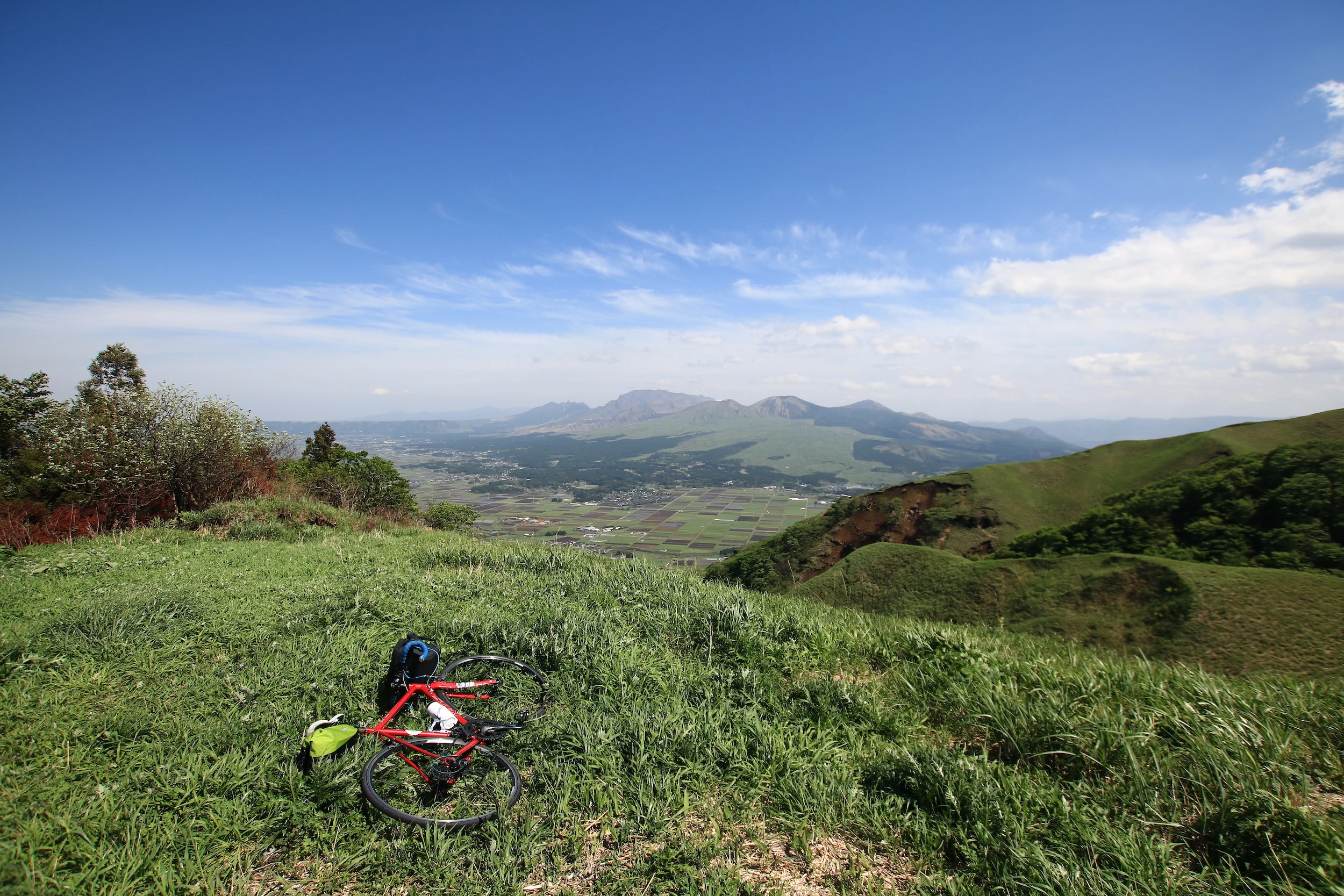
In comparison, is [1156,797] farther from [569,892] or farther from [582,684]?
[582,684]

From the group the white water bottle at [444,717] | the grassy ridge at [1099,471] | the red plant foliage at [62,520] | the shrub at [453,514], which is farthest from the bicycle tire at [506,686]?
the grassy ridge at [1099,471]

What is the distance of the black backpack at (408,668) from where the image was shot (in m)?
4.09

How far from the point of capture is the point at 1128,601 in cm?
1734

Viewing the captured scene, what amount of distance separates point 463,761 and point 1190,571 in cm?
2292

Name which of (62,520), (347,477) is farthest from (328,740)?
(347,477)

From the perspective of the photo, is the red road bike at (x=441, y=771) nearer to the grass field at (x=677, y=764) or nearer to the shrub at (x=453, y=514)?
the grass field at (x=677, y=764)

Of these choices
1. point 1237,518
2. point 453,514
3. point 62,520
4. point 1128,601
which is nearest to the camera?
point 62,520

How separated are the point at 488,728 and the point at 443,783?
422mm

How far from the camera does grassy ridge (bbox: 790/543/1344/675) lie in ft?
40.2

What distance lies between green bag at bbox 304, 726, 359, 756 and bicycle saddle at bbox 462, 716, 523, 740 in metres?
0.78

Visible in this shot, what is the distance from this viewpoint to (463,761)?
12.0 ft

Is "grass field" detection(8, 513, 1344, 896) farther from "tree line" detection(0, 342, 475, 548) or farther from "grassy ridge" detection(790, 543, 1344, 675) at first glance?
"tree line" detection(0, 342, 475, 548)

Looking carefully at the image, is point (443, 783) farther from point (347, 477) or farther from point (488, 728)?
point (347, 477)

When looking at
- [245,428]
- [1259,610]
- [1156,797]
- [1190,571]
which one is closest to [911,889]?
[1156,797]
